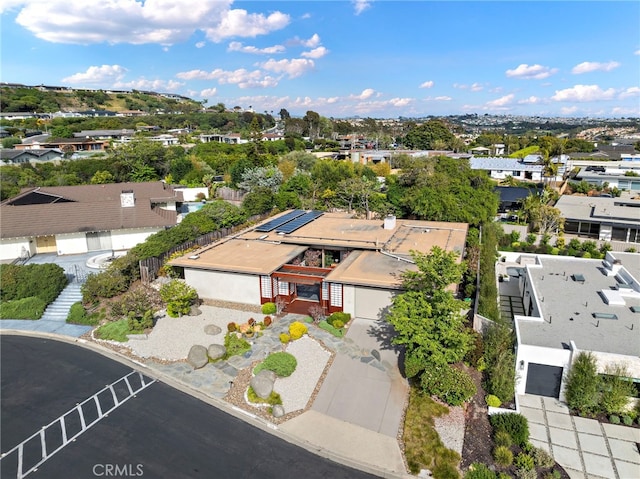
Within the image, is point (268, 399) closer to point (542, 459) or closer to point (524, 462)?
point (524, 462)

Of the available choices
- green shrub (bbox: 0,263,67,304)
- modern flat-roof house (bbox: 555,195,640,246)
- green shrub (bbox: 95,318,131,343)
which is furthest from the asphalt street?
modern flat-roof house (bbox: 555,195,640,246)

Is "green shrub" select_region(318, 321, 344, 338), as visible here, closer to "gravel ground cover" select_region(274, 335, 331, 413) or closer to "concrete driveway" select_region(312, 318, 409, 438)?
"concrete driveway" select_region(312, 318, 409, 438)

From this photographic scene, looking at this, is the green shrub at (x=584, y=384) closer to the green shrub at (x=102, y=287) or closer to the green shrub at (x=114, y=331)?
the green shrub at (x=114, y=331)

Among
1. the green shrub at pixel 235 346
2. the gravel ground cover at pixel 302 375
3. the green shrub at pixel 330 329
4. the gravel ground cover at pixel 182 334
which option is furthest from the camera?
the green shrub at pixel 330 329

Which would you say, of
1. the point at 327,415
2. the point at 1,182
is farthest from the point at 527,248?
the point at 1,182

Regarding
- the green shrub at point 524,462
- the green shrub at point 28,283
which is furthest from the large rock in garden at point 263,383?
the green shrub at point 28,283
